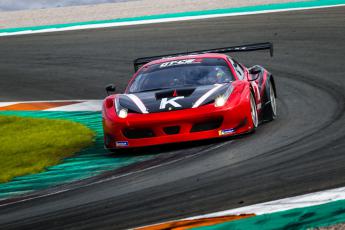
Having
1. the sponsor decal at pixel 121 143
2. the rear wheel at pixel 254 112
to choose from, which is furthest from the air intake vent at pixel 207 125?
the sponsor decal at pixel 121 143

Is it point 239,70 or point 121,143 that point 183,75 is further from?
point 121,143

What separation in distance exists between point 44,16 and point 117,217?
22.0m

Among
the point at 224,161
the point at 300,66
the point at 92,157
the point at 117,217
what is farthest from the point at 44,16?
the point at 117,217

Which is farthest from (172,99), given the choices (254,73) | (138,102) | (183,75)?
(254,73)

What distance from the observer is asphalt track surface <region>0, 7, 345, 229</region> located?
667cm

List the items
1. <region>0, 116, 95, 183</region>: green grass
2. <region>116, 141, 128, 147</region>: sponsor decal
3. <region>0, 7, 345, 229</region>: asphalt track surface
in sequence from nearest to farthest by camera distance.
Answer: <region>0, 7, 345, 229</region>: asphalt track surface → <region>116, 141, 128, 147</region>: sponsor decal → <region>0, 116, 95, 183</region>: green grass

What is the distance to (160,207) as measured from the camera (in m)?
6.57

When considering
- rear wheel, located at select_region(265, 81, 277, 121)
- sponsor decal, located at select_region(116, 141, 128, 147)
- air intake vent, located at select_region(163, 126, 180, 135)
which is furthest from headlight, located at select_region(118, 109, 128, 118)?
rear wheel, located at select_region(265, 81, 277, 121)

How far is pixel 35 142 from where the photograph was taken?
1136cm

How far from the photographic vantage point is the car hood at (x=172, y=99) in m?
9.57

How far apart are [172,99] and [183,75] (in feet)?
2.80

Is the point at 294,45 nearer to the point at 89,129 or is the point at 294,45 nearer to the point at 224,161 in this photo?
the point at 89,129

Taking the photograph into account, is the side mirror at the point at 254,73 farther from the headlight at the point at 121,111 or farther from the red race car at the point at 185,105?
the headlight at the point at 121,111

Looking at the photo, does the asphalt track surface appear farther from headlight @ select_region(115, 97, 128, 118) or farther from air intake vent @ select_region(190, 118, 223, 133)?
headlight @ select_region(115, 97, 128, 118)
